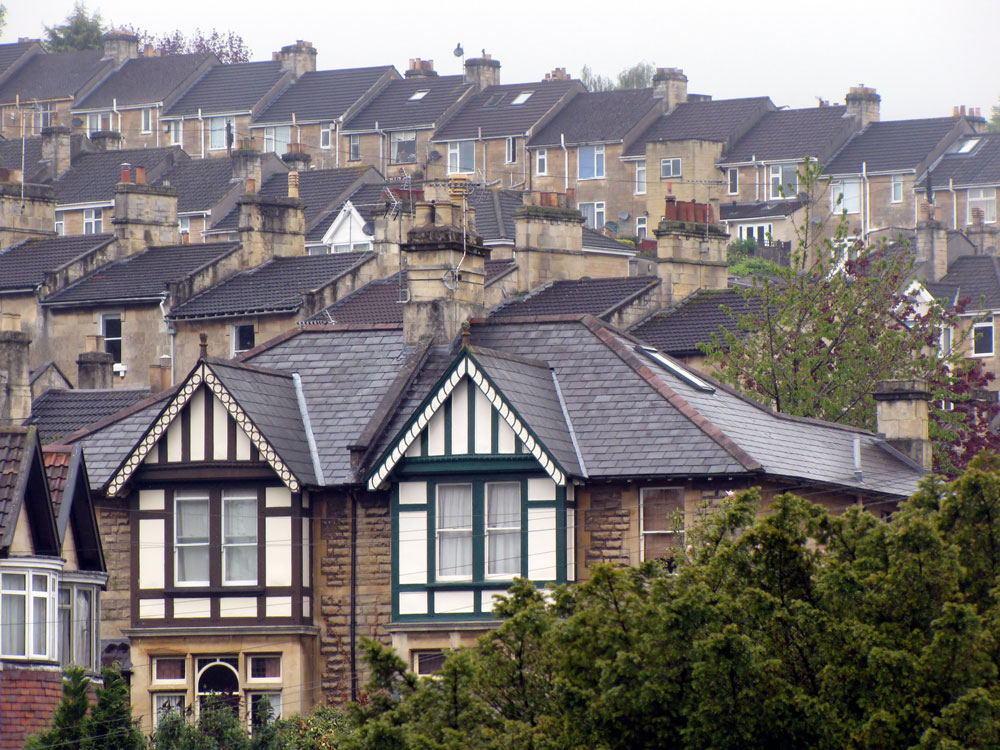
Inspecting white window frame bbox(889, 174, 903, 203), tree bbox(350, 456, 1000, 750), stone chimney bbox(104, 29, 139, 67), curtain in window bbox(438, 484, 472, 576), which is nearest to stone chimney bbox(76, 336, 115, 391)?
curtain in window bbox(438, 484, 472, 576)

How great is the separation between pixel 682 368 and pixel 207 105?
8362cm

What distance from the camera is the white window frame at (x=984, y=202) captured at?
111 m

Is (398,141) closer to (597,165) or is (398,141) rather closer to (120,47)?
(597,165)

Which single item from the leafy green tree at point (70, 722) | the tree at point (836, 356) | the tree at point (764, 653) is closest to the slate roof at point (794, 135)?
the tree at point (836, 356)

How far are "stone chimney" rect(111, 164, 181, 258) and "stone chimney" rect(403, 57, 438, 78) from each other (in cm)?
5215

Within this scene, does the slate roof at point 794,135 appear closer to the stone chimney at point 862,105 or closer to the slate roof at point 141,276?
the stone chimney at point 862,105

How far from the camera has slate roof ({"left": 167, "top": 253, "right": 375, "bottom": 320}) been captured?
66062 mm

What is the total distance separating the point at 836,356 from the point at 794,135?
196 feet

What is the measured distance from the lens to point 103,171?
342 feet

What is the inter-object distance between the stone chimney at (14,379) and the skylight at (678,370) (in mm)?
18517

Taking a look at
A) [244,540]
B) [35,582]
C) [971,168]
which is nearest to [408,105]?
[971,168]

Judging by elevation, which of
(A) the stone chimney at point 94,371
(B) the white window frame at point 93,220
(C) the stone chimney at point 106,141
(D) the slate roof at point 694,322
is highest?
(C) the stone chimney at point 106,141

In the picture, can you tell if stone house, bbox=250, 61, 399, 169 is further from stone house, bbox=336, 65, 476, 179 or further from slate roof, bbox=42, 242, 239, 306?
slate roof, bbox=42, 242, 239, 306

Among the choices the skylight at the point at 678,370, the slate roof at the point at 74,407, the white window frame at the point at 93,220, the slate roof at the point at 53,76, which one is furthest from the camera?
the slate roof at the point at 53,76
